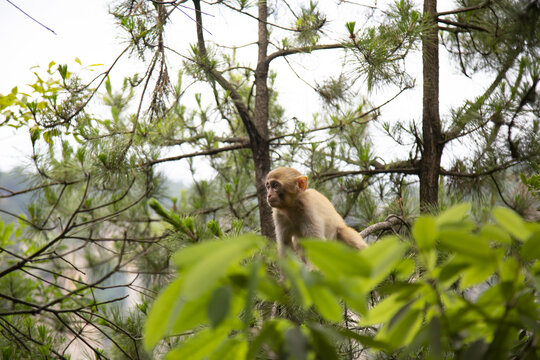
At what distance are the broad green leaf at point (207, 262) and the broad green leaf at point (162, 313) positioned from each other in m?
0.04

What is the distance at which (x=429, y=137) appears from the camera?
13.4 feet

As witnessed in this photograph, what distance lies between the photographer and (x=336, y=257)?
1.51 feet

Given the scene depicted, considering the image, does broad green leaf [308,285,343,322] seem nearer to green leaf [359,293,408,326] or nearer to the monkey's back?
green leaf [359,293,408,326]

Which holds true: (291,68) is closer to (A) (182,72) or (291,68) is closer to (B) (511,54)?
(A) (182,72)

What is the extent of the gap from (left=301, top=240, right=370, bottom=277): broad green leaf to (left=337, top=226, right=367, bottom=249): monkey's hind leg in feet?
9.71

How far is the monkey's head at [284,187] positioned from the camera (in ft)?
10.7

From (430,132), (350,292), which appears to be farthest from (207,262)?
(430,132)

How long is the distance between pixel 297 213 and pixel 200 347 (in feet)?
9.43

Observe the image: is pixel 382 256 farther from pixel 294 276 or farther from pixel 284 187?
pixel 284 187

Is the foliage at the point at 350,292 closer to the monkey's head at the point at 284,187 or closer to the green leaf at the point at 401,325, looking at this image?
the green leaf at the point at 401,325

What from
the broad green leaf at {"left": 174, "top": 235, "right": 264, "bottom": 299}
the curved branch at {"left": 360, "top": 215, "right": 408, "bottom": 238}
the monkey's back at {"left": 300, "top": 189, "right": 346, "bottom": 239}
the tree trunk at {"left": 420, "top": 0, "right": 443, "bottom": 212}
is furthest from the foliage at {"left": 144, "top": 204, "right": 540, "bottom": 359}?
the tree trunk at {"left": 420, "top": 0, "right": 443, "bottom": 212}

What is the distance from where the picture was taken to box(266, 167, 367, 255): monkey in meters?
3.29

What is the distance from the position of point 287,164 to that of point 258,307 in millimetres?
3206

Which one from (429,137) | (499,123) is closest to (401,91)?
(429,137)
